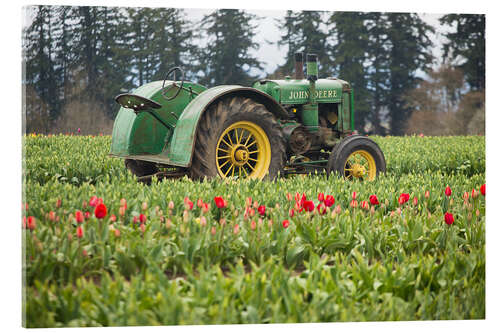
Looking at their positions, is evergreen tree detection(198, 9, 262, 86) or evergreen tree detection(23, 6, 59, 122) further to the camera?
evergreen tree detection(198, 9, 262, 86)

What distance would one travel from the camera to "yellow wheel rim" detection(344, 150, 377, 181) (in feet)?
19.1

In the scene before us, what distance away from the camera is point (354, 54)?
205 inches

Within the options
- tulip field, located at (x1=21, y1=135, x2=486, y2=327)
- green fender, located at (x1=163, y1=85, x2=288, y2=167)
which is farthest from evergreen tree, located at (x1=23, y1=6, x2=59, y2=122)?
green fender, located at (x1=163, y1=85, x2=288, y2=167)

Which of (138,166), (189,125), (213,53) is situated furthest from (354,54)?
(138,166)

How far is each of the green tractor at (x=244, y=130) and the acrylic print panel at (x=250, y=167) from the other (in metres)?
0.02

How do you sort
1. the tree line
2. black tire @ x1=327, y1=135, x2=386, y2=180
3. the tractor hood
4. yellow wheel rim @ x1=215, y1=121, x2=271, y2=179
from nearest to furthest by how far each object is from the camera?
1. the tree line
2. yellow wheel rim @ x1=215, y1=121, x2=271, y2=179
3. black tire @ x1=327, y1=135, x2=386, y2=180
4. the tractor hood

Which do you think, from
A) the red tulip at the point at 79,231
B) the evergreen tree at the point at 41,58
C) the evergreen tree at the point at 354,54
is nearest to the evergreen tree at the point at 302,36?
the evergreen tree at the point at 354,54

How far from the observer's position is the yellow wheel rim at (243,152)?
503 cm

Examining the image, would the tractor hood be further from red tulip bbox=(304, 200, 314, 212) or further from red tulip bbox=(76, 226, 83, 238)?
red tulip bbox=(76, 226, 83, 238)

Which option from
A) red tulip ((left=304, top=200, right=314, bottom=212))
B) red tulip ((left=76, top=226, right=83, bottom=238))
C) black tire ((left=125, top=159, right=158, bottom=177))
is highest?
black tire ((left=125, top=159, right=158, bottom=177))

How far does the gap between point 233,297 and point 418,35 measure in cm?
315

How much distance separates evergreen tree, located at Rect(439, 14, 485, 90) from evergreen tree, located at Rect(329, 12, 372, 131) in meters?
0.72

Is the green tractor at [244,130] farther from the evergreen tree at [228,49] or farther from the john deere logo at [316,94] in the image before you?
the evergreen tree at [228,49]
